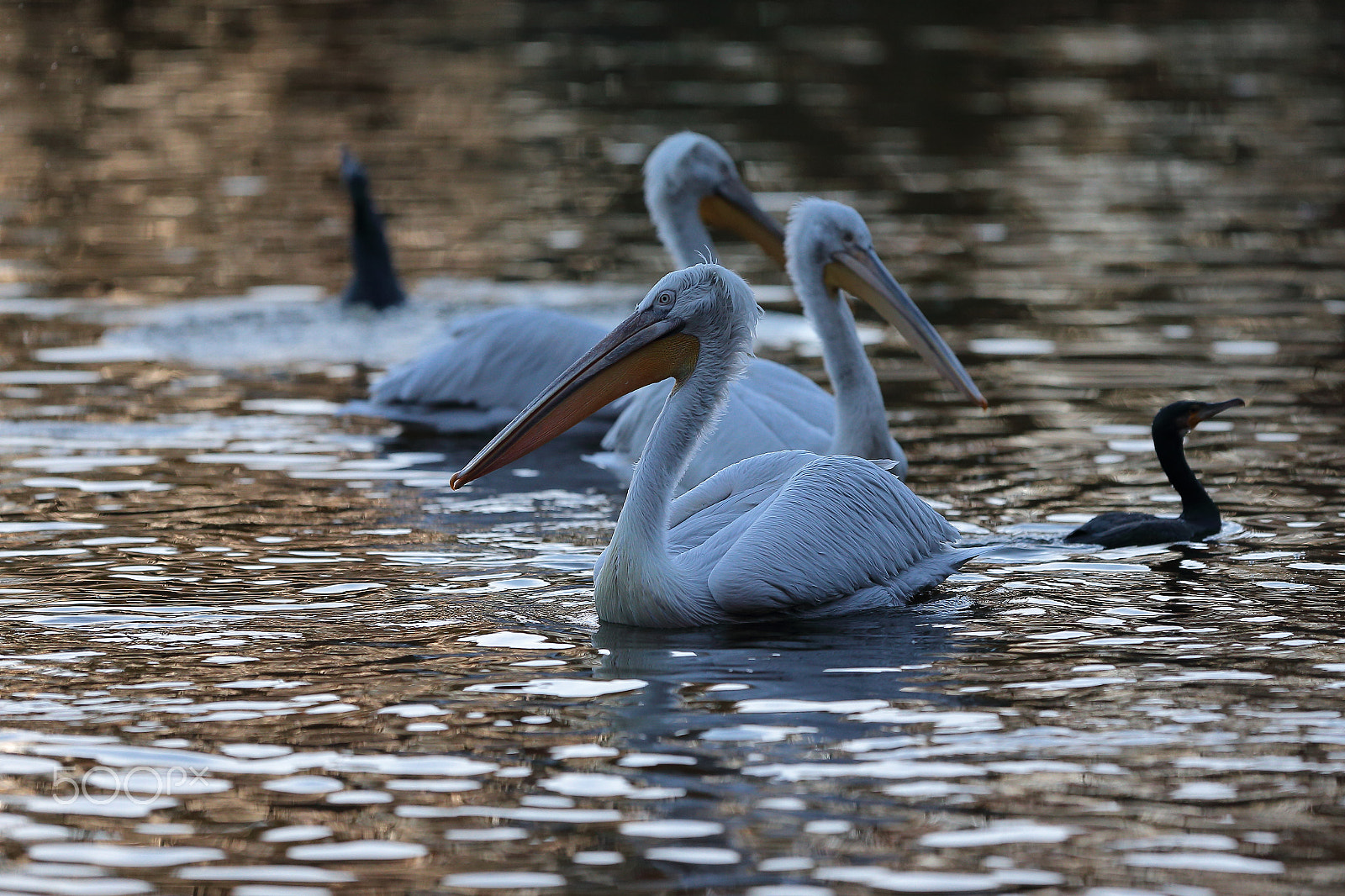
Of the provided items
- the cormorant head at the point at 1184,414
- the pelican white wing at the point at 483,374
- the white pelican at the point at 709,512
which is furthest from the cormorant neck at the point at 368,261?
the white pelican at the point at 709,512

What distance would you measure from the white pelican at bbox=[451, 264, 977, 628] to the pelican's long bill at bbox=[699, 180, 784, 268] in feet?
11.1

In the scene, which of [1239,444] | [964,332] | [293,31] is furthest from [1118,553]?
[293,31]

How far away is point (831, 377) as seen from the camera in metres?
7.58

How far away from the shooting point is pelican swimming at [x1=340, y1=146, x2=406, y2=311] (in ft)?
37.5

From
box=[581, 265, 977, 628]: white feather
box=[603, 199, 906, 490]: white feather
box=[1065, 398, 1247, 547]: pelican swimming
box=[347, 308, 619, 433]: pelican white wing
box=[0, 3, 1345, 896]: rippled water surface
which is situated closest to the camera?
box=[0, 3, 1345, 896]: rippled water surface

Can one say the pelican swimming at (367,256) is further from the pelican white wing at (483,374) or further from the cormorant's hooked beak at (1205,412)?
the cormorant's hooked beak at (1205,412)

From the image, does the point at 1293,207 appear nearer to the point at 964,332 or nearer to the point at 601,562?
the point at 964,332

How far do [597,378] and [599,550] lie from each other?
1.17m

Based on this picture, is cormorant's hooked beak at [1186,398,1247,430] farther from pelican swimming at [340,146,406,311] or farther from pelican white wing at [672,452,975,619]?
pelican swimming at [340,146,406,311]

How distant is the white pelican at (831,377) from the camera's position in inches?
295

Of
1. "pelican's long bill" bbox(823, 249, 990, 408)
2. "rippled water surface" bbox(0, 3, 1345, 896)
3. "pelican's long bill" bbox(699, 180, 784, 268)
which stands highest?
"pelican's long bill" bbox(699, 180, 784, 268)

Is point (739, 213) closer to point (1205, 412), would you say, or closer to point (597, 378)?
point (1205, 412)

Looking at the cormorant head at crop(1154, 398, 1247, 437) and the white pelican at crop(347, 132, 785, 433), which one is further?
the white pelican at crop(347, 132, 785, 433)

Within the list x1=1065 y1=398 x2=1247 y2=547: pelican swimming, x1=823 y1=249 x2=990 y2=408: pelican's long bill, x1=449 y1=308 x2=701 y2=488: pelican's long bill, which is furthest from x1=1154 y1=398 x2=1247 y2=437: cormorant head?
x1=449 y1=308 x2=701 y2=488: pelican's long bill
